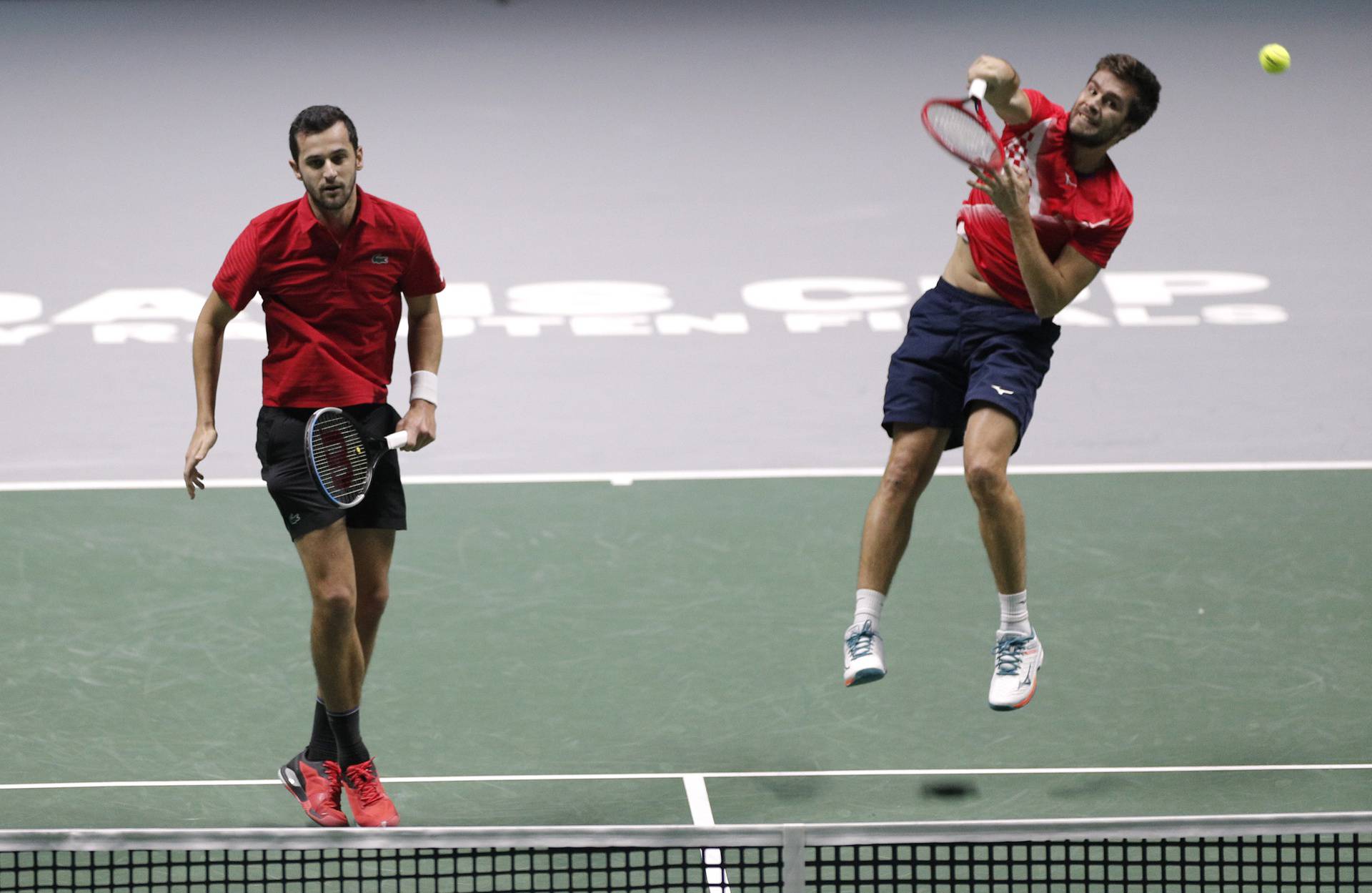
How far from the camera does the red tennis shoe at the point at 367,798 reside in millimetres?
6043

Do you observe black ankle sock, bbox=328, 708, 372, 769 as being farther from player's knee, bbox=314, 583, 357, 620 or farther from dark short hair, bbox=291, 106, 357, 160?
dark short hair, bbox=291, 106, 357, 160

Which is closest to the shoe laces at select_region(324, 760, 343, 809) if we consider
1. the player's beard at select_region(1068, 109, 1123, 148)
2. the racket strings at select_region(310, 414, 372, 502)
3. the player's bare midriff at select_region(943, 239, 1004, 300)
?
the racket strings at select_region(310, 414, 372, 502)

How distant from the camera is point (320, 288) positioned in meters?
6.01

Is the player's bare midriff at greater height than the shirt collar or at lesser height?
lesser

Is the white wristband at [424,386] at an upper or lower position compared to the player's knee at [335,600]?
upper

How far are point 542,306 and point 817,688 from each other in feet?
17.4

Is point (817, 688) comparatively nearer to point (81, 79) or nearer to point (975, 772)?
point (975, 772)

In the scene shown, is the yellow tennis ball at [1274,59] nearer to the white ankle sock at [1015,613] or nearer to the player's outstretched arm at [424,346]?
the white ankle sock at [1015,613]

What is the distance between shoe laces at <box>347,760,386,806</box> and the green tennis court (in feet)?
1.05

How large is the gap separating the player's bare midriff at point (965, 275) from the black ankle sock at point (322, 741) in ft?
8.39

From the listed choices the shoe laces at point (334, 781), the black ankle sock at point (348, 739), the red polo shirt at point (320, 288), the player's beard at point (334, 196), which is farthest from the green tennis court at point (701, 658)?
the player's beard at point (334, 196)

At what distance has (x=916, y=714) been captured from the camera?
23.4 ft

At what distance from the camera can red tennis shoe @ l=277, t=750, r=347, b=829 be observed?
6.12 metres

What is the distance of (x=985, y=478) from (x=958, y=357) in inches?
21.7
